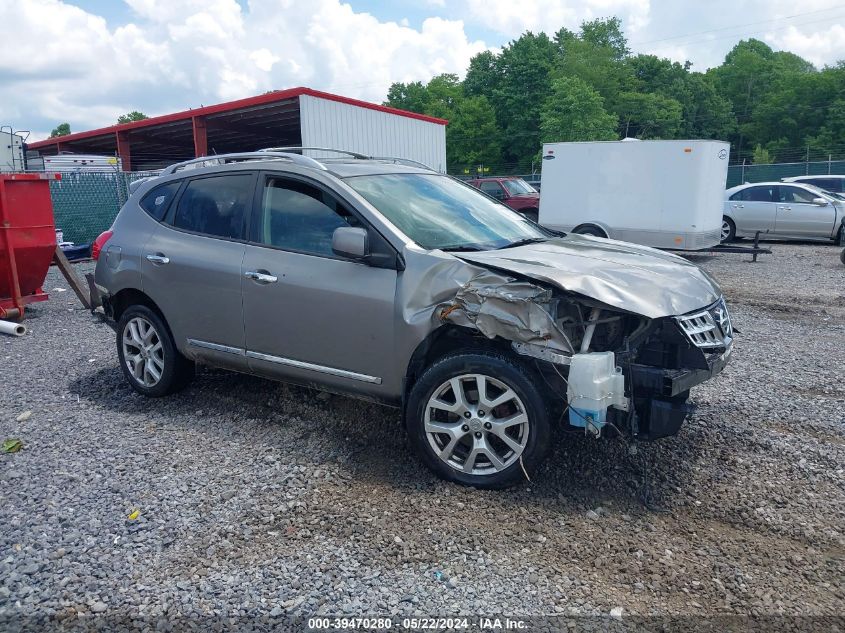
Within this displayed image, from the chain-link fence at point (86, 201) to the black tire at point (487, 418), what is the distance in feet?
47.2

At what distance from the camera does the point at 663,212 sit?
13.6m

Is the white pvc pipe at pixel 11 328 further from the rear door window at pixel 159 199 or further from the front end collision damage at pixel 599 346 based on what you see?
the front end collision damage at pixel 599 346

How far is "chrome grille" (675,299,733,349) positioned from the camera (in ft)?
12.1

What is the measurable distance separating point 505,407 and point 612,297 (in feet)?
2.75

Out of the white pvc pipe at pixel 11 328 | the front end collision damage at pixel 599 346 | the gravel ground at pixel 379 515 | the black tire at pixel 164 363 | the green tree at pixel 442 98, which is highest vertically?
the green tree at pixel 442 98

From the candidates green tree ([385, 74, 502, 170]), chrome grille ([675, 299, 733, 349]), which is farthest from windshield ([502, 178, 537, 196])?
green tree ([385, 74, 502, 170])

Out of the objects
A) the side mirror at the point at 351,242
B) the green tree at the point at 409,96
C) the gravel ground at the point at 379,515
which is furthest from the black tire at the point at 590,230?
the green tree at the point at 409,96

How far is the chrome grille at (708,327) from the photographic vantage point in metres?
3.70

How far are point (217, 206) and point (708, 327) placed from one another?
3.45 metres

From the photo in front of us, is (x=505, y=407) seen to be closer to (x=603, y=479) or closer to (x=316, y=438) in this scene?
(x=603, y=479)

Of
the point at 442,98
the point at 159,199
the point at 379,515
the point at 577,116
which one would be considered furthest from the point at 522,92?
the point at 379,515

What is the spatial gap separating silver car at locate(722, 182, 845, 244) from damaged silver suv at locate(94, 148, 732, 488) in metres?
14.3

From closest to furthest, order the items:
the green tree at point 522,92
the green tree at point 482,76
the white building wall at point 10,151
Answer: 1. the white building wall at point 10,151
2. the green tree at point 522,92
3. the green tree at point 482,76

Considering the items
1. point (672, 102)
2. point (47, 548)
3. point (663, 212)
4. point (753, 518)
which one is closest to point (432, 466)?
point (753, 518)
